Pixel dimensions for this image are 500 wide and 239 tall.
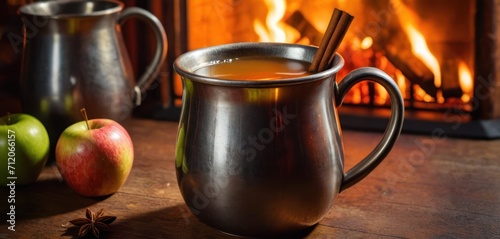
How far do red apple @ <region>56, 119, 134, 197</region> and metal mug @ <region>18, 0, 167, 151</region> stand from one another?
14cm

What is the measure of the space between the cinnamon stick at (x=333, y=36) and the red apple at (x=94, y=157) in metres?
0.40

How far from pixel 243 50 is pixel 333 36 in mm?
187

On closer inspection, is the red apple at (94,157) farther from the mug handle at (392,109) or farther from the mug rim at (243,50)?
the mug handle at (392,109)

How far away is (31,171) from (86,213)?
209 mm

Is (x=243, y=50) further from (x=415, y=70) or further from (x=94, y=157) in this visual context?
(x=415, y=70)

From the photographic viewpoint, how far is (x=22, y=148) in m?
1.34

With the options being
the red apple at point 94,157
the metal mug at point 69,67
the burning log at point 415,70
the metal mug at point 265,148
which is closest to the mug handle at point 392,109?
the metal mug at point 265,148

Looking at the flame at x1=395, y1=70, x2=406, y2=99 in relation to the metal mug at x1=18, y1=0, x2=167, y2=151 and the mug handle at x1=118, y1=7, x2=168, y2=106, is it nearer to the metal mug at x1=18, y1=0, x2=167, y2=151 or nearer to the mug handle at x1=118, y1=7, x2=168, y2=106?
the mug handle at x1=118, y1=7, x2=168, y2=106

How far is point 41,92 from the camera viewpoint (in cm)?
147

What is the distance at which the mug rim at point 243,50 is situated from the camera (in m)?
1.02

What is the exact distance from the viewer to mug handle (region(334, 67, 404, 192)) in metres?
1.09

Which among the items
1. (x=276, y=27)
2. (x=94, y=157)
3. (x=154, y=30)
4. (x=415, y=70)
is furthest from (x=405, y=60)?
(x=94, y=157)

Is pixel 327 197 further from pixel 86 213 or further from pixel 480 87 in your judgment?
pixel 480 87

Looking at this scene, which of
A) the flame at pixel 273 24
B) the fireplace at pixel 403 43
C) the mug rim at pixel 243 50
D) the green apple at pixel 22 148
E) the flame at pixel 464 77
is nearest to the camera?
the mug rim at pixel 243 50
